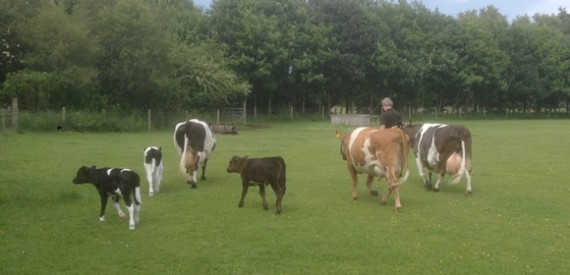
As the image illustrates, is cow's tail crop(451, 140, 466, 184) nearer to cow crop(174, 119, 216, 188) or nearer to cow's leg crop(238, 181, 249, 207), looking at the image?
cow's leg crop(238, 181, 249, 207)

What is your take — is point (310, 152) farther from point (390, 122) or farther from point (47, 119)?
point (47, 119)

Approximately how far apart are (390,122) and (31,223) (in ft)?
25.0

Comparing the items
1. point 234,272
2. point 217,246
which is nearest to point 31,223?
point 217,246

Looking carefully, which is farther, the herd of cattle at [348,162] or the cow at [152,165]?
the cow at [152,165]

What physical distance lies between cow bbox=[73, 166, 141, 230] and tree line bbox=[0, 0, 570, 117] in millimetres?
24163

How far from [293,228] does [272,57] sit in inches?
1574

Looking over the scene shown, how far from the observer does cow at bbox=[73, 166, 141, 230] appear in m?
9.43

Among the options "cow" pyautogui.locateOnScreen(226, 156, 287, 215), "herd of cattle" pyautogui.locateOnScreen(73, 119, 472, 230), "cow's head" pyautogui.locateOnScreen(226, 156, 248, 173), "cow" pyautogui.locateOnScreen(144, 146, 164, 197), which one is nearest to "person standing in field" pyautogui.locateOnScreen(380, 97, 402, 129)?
"herd of cattle" pyautogui.locateOnScreen(73, 119, 472, 230)

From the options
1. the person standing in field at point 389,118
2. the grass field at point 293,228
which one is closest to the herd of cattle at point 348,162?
the grass field at point 293,228

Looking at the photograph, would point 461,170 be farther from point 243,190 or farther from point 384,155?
point 243,190

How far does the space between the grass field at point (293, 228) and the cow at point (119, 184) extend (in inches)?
11.7

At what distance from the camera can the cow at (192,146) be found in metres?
13.8

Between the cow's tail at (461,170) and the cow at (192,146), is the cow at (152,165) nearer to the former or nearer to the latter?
the cow at (192,146)

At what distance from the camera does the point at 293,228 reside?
31.1 feet
